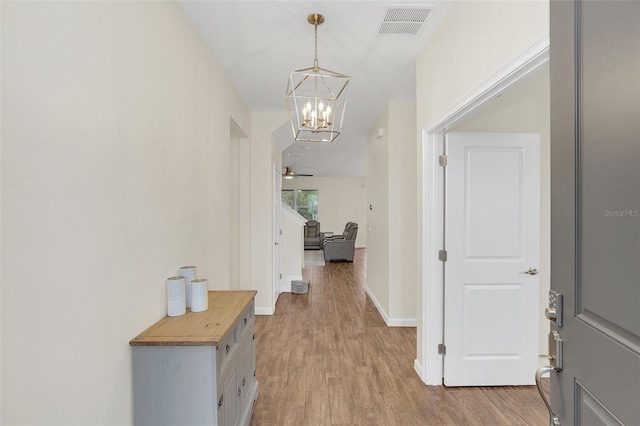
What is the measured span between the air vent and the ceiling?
0.01m

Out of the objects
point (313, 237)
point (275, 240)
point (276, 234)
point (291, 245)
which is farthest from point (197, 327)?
point (313, 237)

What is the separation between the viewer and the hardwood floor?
7.02ft

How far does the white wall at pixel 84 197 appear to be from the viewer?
87 cm

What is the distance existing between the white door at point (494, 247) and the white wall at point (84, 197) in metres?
2.02

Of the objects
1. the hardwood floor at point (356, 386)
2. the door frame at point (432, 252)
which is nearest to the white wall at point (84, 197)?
the hardwood floor at point (356, 386)

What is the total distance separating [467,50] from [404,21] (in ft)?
1.86

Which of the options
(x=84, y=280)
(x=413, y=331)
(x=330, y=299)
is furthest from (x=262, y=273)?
(x=84, y=280)

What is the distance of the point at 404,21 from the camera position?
2.18 meters

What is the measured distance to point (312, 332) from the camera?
143 inches

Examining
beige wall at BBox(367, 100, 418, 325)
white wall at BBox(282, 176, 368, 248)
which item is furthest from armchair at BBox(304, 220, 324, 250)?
beige wall at BBox(367, 100, 418, 325)

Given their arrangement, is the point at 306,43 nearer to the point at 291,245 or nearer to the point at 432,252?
the point at 432,252

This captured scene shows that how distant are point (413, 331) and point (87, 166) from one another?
355 centimetres

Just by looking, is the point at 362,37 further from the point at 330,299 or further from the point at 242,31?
the point at 330,299

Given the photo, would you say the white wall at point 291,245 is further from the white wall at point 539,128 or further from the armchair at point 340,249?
the white wall at point 539,128
